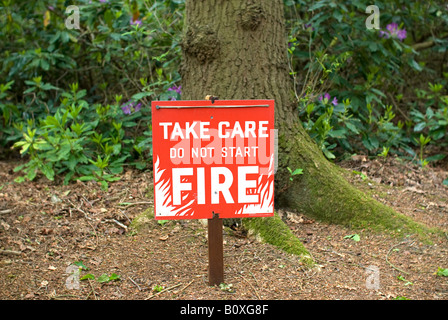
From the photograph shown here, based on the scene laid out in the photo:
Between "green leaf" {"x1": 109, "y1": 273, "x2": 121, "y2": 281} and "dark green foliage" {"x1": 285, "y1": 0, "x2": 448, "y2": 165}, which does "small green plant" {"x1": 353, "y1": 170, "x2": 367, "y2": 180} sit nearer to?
"dark green foliage" {"x1": 285, "y1": 0, "x2": 448, "y2": 165}

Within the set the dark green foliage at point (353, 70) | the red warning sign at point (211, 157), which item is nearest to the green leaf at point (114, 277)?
the red warning sign at point (211, 157)

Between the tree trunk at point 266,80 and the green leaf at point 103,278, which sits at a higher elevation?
the tree trunk at point 266,80

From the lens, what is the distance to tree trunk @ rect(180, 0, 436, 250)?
3215mm

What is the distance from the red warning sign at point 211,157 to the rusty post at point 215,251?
0.26 ft

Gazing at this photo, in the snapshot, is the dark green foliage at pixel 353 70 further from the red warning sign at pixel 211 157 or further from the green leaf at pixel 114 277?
the green leaf at pixel 114 277

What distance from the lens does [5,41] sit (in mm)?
5508

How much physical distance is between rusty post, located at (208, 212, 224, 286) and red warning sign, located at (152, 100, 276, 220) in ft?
0.26

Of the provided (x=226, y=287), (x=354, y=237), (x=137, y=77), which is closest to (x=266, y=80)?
(x=354, y=237)

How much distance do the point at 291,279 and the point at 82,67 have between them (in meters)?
4.01

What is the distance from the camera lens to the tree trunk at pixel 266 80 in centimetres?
321

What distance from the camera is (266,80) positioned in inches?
130

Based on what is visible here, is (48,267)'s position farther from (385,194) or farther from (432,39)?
(432,39)

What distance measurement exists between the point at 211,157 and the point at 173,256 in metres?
0.81

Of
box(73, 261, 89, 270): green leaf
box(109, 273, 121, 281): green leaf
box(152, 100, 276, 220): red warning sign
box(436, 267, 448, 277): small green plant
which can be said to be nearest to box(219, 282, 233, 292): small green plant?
box(152, 100, 276, 220): red warning sign
